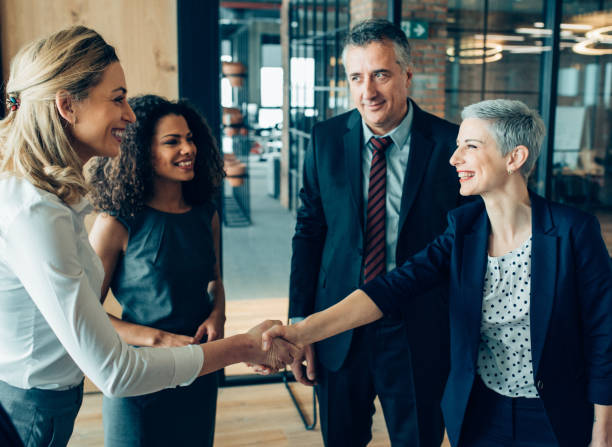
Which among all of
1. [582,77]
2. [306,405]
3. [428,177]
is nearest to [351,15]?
[582,77]

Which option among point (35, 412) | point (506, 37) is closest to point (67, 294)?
point (35, 412)

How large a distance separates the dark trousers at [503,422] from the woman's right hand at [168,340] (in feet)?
2.55

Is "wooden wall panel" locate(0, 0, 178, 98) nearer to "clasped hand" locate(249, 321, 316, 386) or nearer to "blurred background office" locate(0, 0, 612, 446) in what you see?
"blurred background office" locate(0, 0, 612, 446)

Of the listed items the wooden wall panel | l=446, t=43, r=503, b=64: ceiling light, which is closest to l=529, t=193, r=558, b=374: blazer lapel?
the wooden wall panel

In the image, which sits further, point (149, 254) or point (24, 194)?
point (149, 254)

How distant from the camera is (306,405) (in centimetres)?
319

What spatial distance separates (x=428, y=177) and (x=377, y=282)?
Result: 1.22 ft

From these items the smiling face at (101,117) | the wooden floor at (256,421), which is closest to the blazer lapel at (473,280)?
the smiling face at (101,117)

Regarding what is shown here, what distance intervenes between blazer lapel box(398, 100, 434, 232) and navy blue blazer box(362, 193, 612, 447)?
302mm

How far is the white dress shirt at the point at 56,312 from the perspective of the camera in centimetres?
104

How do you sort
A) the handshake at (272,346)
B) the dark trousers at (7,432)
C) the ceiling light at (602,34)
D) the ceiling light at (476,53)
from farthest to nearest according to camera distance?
the ceiling light at (602,34) → the ceiling light at (476,53) → the handshake at (272,346) → the dark trousers at (7,432)

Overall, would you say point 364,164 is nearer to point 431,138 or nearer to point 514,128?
point 431,138

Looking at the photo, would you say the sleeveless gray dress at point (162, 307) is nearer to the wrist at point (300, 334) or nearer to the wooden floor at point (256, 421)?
the wrist at point (300, 334)

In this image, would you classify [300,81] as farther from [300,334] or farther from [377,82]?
[300,334]
